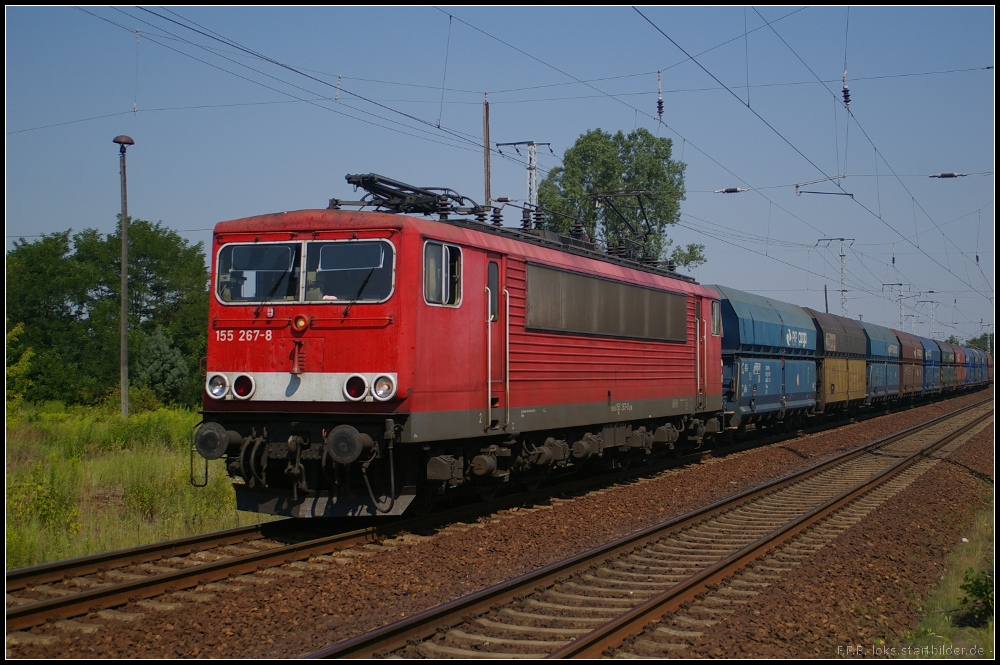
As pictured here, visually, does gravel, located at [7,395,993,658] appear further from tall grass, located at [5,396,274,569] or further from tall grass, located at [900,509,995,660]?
tall grass, located at [5,396,274,569]

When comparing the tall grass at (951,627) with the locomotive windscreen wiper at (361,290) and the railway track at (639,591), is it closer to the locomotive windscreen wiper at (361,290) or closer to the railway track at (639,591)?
the railway track at (639,591)

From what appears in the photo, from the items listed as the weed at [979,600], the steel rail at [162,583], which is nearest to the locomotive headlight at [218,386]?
the steel rail at [162,583]

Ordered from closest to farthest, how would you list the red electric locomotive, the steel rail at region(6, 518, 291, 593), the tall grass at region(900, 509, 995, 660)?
the tall grass at region(900, 509, 995, 660) → the steel rail at region(6, 518, 291, 593) → the red electric locomotive

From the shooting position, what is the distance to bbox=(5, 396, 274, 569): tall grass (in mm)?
10047

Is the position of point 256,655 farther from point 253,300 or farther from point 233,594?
point 253,300

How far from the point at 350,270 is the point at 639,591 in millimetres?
4746

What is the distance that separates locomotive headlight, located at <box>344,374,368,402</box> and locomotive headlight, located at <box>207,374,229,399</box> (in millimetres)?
1540

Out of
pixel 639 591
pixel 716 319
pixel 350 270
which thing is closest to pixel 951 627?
pixel 639 591

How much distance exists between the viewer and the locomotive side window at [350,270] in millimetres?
10047

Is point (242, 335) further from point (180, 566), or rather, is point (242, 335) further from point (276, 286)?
point (180, 566)

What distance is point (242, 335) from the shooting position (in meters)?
10.4

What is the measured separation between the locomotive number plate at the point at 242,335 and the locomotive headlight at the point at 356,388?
1.19m

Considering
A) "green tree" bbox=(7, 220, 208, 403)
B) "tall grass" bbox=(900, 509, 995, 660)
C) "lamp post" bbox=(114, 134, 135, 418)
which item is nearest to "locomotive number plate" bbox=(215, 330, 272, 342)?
"tall grass" bbox=(900, 509, 995, 660)

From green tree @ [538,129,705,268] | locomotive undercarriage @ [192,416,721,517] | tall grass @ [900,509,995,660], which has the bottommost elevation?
tall grass @ [900,509,995,660]
